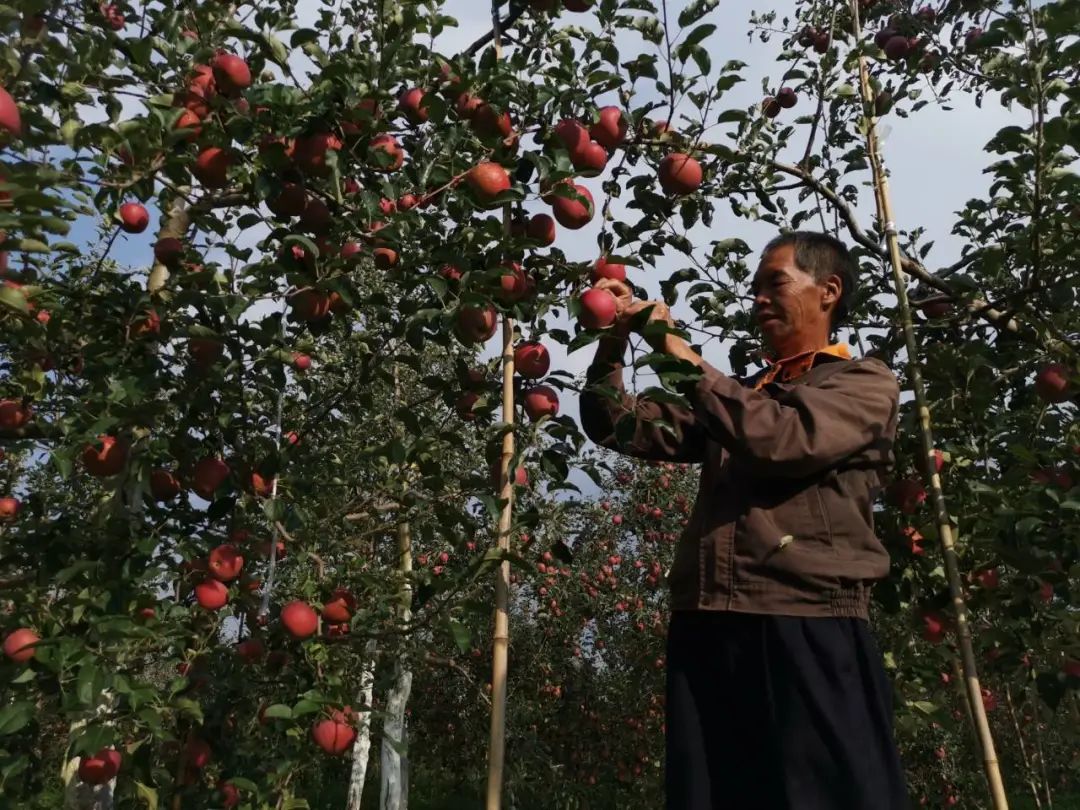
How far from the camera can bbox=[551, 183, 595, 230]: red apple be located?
196 centimetres

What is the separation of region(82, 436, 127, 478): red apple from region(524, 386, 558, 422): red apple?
1.17 m

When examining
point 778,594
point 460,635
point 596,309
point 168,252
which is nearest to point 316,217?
point 168,252

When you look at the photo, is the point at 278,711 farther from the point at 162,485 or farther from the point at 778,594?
the point at 778,594

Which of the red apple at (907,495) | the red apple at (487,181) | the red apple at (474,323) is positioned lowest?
the red apple at (907,495)

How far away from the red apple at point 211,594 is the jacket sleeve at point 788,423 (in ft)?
4.70

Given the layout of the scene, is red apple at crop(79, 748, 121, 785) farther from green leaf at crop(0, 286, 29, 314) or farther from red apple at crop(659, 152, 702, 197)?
red apple at crop(659, 152, 702, 197)

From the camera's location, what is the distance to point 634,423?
1.66 m

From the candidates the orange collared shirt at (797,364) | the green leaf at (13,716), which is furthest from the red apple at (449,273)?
the green leaf at (13,716)

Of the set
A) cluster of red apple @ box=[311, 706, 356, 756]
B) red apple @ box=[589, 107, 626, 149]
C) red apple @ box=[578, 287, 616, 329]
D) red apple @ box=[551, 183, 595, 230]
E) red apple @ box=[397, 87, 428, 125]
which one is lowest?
cluster of red apple @ box=[311, 706, 356, 756]

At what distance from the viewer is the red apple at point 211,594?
91.0 inches

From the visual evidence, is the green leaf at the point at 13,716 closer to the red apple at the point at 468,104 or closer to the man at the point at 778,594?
the man at the point at 778,594

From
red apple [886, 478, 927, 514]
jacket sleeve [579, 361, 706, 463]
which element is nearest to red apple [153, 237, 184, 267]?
jacket sleeve [579, 361, 706, 463]

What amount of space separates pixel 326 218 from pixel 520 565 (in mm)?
941

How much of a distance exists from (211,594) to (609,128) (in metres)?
1.58
